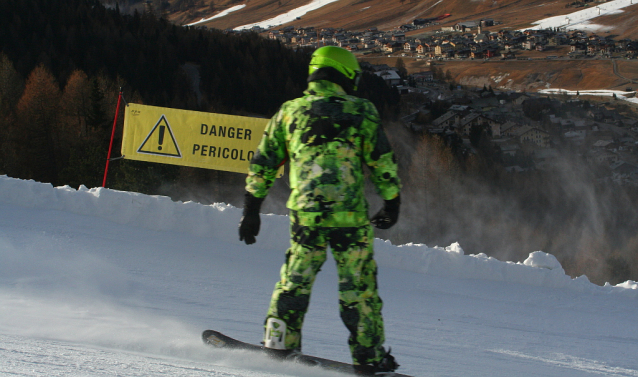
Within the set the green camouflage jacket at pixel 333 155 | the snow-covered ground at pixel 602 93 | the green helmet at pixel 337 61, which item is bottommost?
the green camouflage jacket at pixel 333 155

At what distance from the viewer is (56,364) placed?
2.07 meters

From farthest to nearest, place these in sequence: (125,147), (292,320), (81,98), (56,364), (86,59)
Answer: (86,59), (81,98), (125,147), (292,320), (56,364)

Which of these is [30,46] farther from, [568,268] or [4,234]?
[4,234]

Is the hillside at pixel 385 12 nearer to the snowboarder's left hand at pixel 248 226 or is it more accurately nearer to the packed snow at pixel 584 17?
the packed snow at pixel 584 17

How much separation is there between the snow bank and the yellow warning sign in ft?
6.71

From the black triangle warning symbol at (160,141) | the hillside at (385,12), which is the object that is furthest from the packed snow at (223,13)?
the black triangle warning symbol at (160,141)

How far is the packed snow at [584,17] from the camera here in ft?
443

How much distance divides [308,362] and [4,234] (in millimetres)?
3665

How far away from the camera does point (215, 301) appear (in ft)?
12.5

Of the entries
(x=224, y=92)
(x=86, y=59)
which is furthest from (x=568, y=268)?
(x=86, y=59)

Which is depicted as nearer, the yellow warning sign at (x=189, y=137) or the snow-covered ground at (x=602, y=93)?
the yellow warning sign at (x=189, y=137)

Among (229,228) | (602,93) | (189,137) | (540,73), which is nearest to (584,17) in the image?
(540,73)

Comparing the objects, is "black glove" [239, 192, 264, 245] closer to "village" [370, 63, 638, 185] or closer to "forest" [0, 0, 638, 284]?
"forest" [0, 0, 638, 284]

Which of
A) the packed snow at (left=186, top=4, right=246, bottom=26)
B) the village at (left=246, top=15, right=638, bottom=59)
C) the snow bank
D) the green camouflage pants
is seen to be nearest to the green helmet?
the green camouflage pants
